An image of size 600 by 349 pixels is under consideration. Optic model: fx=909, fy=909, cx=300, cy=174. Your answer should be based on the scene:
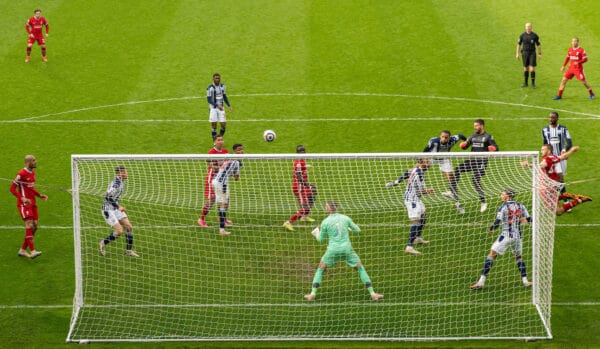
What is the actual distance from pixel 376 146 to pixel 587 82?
7.24 m

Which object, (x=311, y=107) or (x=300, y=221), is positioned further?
(x=311, y=107)

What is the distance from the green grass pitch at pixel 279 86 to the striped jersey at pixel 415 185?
291 cm

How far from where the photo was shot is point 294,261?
16.8m

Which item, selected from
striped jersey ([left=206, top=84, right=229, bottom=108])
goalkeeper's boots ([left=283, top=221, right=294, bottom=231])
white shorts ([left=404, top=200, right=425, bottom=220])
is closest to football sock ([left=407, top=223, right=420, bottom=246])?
white shorts ([left=404, top=200, right=425, bottom=220])

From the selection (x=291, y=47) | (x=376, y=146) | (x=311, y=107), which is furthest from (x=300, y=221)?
(x=291, y=47)

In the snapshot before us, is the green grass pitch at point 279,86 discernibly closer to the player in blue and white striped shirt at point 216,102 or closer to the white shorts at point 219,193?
the player in blue and white striped shirt at point 216,102

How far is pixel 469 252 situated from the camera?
667 inches

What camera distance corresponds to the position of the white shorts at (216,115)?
22234 mm

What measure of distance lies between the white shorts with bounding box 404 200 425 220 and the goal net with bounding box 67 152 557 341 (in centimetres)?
74

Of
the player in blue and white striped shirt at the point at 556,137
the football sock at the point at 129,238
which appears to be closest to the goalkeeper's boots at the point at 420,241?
the player in blue and white striped shirt at the point at 556,137

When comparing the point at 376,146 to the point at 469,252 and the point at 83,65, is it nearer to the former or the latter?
the point at 469,252

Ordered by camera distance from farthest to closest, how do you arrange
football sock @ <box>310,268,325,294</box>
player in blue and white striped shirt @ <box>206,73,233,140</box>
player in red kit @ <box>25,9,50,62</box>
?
player in red kit @ <box>25,9,50,62</box>
player in blue and white striped shirt @ <box>206,73,233,140</box>
football sock @ <box>310,268,325,294</box>

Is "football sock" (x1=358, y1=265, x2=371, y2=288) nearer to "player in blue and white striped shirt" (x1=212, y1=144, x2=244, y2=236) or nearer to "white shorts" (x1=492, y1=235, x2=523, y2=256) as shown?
"white shorts" (x1=492, y1=235, x2=523, y2=256)

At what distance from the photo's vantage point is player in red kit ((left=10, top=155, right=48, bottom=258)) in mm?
16734
